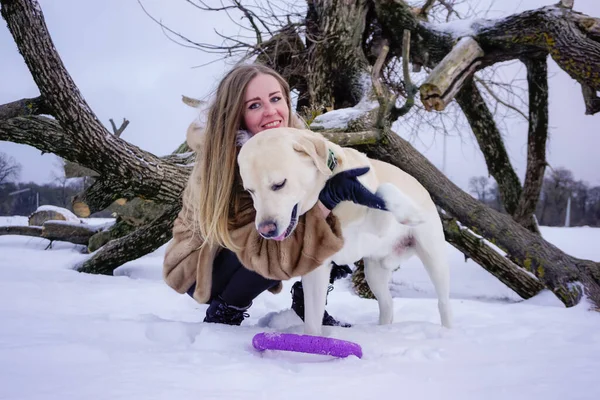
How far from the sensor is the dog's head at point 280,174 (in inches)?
59.3

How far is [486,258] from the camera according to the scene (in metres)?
4.05

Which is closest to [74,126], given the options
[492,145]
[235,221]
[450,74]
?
[235,221]

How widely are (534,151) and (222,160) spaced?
14.3ft

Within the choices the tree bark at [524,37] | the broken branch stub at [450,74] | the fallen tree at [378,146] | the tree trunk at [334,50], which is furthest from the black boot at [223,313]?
the tree trunk at [334,50]

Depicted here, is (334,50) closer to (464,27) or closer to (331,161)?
(464,27)

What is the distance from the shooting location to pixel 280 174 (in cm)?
151

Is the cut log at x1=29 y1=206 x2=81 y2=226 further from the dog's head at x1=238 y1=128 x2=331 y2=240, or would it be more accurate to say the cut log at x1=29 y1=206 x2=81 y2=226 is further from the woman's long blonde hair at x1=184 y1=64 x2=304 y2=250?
the dog's head at x1=238 y1=128 x2=331 y2=240

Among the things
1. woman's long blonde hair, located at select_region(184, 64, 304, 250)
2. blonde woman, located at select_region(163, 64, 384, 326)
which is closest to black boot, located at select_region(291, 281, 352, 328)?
blonde woman, located at select_region(163, 64, 384, 326)

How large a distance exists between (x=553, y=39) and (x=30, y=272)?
482 cm

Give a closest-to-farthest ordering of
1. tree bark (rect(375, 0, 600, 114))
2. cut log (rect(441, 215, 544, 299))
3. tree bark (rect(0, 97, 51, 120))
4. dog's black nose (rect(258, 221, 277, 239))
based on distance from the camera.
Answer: dog's black nose (rect(258, 221, 277, 239))
tree bark (rect(0, 97, 51, 120))
tree bark (rect(375, 0, 600, 114))
cut log (rect(441, 215, 544, 299))

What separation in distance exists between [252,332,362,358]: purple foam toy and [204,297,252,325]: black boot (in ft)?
2.07

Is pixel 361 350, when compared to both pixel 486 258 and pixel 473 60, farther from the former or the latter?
pixel 473 60

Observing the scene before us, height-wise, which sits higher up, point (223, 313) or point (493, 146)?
point (493, 146)

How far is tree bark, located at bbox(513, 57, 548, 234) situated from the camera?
4921 mm
